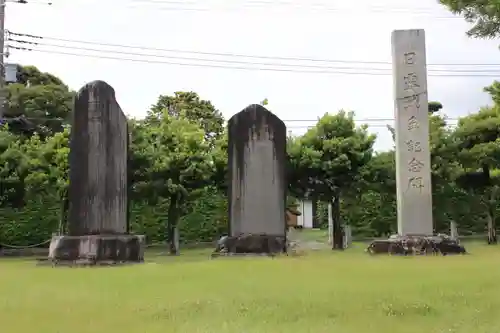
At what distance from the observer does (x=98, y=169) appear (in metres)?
11.0

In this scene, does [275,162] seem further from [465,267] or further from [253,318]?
[253,318]

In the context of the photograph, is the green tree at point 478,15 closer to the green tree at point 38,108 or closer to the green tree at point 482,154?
the green tree at point 482,154

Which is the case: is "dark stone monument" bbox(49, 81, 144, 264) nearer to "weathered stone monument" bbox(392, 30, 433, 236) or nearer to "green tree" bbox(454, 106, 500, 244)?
"weathered stone monument" bbox(392, 30, 433, 236)

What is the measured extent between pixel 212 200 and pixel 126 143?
915cm

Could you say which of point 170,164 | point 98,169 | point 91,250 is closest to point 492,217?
point 170,164

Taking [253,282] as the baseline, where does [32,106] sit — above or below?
above

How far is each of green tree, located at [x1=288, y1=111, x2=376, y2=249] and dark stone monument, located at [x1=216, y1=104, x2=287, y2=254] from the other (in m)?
3.54

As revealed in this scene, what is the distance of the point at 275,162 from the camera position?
12266mm

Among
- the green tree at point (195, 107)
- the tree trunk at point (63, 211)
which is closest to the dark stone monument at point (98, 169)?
the tree trunk at point (63, 211)

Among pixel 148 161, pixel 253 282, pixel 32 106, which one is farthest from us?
pixel 32 106

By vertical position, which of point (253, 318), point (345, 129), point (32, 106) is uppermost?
point (32, 106)

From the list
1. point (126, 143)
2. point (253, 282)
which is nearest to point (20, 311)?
point (253, 282)

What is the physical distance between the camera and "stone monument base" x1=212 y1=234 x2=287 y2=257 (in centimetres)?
1184

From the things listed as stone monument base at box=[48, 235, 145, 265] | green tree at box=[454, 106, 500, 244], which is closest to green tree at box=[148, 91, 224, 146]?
green tree at box=[454, 106, 500, 244]
